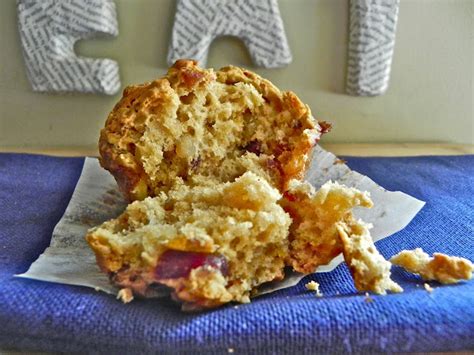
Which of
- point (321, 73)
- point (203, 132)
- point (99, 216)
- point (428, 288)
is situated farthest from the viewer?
point (321, 73)

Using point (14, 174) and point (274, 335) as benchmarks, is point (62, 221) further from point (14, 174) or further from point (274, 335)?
point (274, 335)

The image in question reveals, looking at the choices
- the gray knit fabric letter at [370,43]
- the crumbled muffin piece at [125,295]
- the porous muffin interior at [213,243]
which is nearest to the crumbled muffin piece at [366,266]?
the porous muffin interior at [213,243]

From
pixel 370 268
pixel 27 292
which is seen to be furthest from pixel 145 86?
pixel 370 268

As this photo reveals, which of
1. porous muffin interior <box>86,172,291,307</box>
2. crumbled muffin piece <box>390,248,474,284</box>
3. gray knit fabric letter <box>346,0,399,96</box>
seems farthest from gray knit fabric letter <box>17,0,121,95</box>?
crumbled muffin piece <box>390,248,474,284</box>

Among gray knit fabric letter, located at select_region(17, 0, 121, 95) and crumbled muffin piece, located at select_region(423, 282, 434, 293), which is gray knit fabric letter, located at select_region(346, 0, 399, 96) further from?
crumbled muffin piece, located at select_region(423, 282, 434, 293)

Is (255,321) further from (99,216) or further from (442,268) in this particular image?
(99,216)

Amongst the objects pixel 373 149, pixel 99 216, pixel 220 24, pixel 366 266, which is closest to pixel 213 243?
pixel 366 266

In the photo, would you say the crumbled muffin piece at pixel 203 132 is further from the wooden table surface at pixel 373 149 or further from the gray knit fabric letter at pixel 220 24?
the wooden table surface at pixel 373 149

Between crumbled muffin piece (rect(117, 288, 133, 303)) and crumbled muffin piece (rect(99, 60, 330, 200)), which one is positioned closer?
crumbled muffin piece (rect(117, 288, 133, 303))
